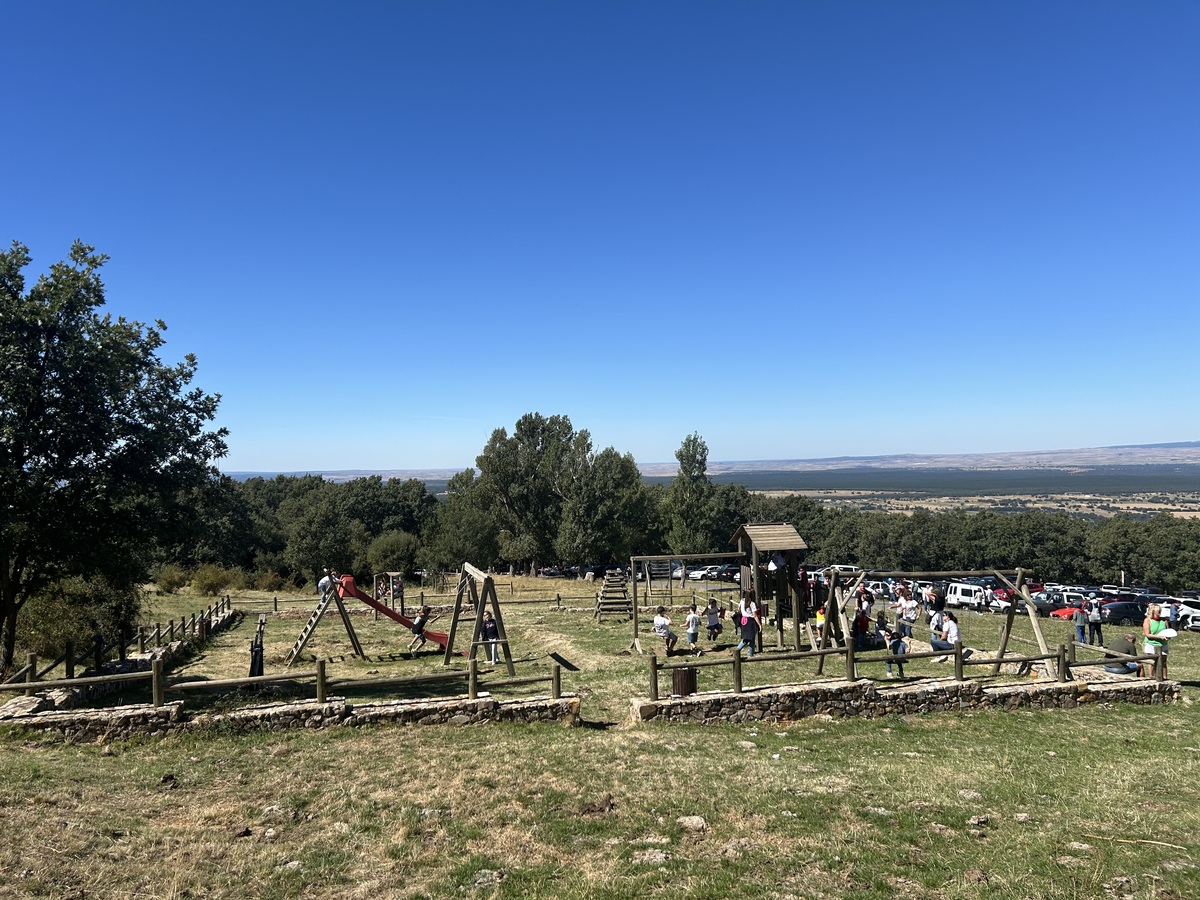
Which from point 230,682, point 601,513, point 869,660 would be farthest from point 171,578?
point 869,660

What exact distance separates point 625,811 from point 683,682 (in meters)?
4.64

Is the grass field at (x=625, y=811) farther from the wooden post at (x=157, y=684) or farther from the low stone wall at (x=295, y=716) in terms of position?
the wooden post at (x=157, y=684)

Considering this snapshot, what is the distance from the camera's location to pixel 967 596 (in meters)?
39.5

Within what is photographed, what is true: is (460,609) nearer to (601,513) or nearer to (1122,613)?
(1122,613)

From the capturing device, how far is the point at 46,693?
12891mm

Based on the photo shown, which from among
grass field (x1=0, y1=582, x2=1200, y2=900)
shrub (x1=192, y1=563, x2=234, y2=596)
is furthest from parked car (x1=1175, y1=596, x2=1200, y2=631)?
shrub (x1=192, y1=563, x2=234, y2=596)

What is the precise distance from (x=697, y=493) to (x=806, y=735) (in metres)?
52.2

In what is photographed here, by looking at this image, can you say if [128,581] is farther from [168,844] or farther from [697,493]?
[697,493]

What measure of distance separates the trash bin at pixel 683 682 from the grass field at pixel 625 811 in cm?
81

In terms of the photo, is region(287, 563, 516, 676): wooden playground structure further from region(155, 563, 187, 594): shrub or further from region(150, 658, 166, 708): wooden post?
region(155, 563, 187, 594): shrub

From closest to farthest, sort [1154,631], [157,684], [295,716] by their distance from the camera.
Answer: [157,684], [295,716], [1154,631]

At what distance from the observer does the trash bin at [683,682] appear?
13.1 meters

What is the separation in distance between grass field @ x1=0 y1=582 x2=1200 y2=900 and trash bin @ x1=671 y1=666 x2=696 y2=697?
810 millimetres

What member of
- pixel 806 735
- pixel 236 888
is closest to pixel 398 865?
→ pixel 236 888
